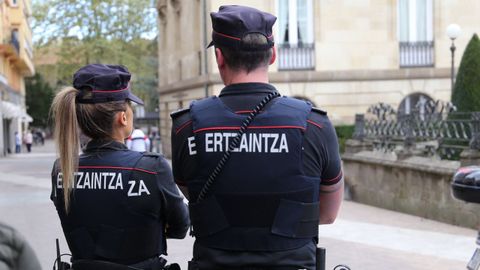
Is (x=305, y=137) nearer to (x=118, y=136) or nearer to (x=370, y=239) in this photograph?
(x=118, y=136)

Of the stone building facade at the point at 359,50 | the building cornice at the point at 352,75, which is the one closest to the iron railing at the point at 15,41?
the stone building facade at the point at 359,50

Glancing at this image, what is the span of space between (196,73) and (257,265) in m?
26.5

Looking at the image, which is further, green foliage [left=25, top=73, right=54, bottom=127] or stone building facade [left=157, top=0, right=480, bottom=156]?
green foliage [left=25, top=73, right=54, bottom=127]

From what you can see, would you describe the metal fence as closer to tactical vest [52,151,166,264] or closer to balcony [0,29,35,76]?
tactical vest [52,151,166,264]

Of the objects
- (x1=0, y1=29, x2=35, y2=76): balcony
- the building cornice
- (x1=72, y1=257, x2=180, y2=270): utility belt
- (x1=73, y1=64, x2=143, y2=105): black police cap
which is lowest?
(x1=72, y1=257, x2=180, y2=270): utility belt

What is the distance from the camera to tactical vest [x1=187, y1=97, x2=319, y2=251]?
2.91 meters

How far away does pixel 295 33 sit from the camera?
87.5ft

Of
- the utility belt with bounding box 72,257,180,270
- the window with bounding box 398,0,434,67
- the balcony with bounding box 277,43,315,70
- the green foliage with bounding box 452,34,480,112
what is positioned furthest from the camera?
the window with bounding box 398,0,434,67

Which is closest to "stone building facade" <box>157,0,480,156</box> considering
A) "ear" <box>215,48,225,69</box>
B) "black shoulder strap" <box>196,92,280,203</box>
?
"ear" <box>215,48,225,69</box>

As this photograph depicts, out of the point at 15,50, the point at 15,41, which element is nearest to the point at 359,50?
the point at 15,50

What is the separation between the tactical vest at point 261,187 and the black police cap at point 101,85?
784 mm

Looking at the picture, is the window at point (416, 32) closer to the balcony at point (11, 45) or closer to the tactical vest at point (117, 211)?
the tactical vest at point (117, 211)

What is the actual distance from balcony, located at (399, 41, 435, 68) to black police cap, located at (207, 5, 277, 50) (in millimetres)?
24486

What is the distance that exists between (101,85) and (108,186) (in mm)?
492
